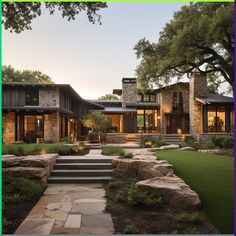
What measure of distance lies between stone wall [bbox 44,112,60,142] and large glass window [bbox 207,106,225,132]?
1308 cm

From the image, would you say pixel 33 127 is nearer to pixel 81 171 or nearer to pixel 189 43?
pixel 189 43

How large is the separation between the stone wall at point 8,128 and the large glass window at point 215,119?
16533mm

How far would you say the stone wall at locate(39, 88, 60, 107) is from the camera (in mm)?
21984

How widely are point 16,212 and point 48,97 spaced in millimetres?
16990

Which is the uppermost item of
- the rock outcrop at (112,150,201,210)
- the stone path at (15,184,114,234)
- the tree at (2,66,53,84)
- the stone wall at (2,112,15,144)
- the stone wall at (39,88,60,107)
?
the tree at (2,66,53,84)

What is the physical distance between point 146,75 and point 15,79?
2451 centimetres

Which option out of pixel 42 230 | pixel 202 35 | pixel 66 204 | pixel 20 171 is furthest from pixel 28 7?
pixel 202 35

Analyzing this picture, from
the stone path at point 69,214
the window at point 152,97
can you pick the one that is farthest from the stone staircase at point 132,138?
the stone path at point 69,214

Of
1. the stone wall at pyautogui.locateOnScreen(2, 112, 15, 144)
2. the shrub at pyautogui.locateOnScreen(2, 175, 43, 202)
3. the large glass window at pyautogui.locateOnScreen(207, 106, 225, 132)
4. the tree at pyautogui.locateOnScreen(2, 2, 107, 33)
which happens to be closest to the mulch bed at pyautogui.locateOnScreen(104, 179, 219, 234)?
the shrub at pyautogui.locateOnScreen(2, 175, 43, 202)

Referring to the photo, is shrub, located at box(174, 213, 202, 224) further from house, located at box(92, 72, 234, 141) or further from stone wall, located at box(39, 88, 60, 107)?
house, located at box(92, 72, 234, 141)

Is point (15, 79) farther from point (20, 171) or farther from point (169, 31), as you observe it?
point (20, 171)

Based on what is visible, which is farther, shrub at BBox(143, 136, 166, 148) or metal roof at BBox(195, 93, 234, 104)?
metal roof at BBox(195, 93, 234, 104)

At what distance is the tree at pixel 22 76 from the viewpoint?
37688 mm

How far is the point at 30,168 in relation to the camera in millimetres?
8336
